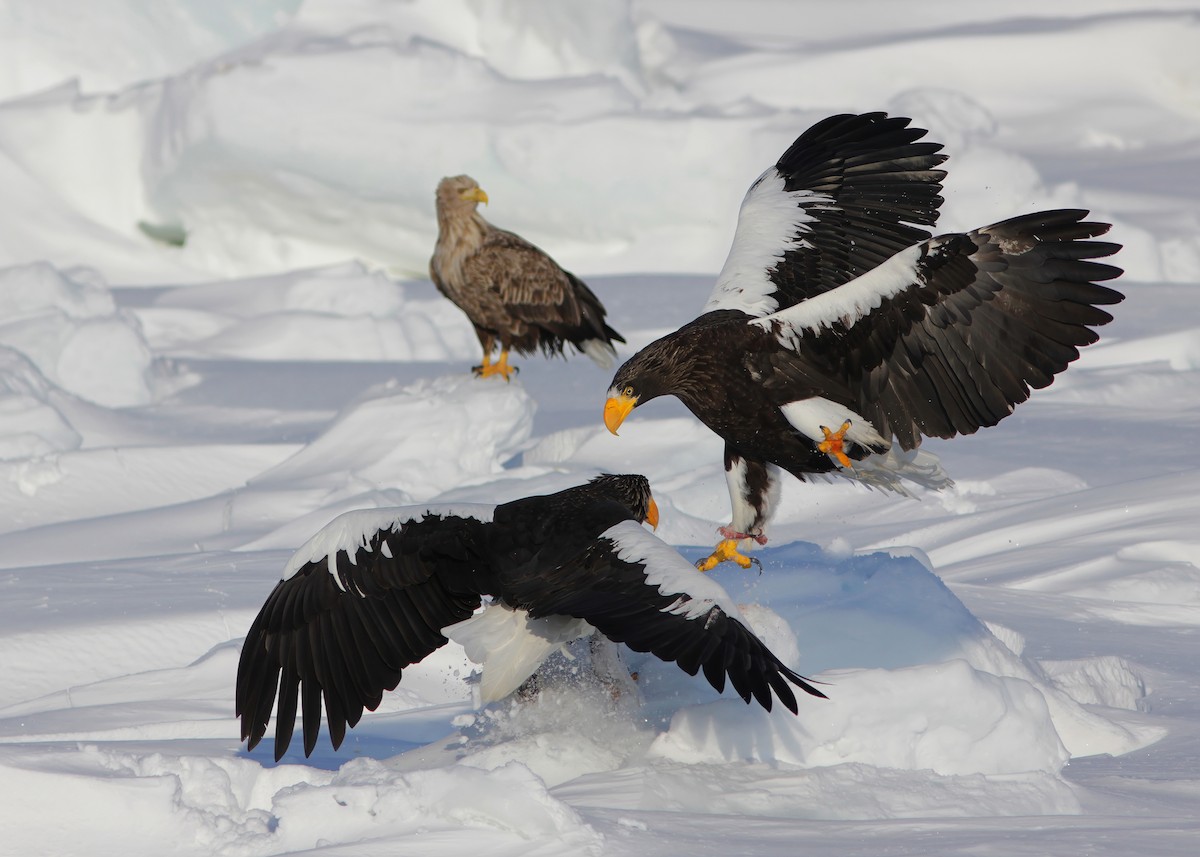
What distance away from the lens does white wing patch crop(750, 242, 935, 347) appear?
3.84 meters

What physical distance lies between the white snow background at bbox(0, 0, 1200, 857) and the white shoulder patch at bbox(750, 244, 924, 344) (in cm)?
64

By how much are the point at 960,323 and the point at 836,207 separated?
1082 millimetres

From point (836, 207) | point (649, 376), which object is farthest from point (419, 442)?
point (649, 376)

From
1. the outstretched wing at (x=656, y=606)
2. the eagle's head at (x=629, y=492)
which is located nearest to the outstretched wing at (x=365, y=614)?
the outstretched wing at (x=656, y=606)

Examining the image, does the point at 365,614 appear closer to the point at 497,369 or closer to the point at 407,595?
A: the point at 407,595

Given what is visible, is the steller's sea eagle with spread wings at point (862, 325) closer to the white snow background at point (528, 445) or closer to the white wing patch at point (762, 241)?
the white wing patch at point (762, 241)

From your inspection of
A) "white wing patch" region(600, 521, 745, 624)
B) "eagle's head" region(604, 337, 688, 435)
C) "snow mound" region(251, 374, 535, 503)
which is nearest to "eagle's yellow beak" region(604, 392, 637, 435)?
"eagle's head" region(604, 337, 688, 435)

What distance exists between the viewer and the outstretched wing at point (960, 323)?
3777mm

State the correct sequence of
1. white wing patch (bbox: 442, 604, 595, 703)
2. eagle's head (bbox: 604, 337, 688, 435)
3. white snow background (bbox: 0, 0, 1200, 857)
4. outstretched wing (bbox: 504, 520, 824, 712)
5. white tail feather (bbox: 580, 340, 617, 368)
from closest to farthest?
outstretched wing (bbox: 504, 520, 824, 712) → white snow background (bbox: 0, 0, 1200, 857) → white wing patch (bbox: 442, 604, 595, 703) → eagle's head (bbox: 604, 337, 688, 435) → white tail feather (bbox: 580, 340, 617, 368)

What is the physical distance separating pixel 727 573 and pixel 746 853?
1548 mm

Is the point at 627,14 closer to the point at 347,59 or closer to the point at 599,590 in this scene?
the point at 347,59

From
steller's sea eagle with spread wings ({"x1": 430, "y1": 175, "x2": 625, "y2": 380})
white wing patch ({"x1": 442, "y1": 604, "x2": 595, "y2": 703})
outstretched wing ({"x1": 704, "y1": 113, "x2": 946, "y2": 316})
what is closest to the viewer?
white wing patch ({"x1": 442, "y1": 604, "x2": 595, "y2": 703})

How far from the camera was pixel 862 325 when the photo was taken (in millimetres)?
4000

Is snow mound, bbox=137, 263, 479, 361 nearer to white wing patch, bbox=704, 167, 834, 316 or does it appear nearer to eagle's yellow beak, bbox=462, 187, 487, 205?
eagle's yellow beak, bbox=462, 187, 487, 205
